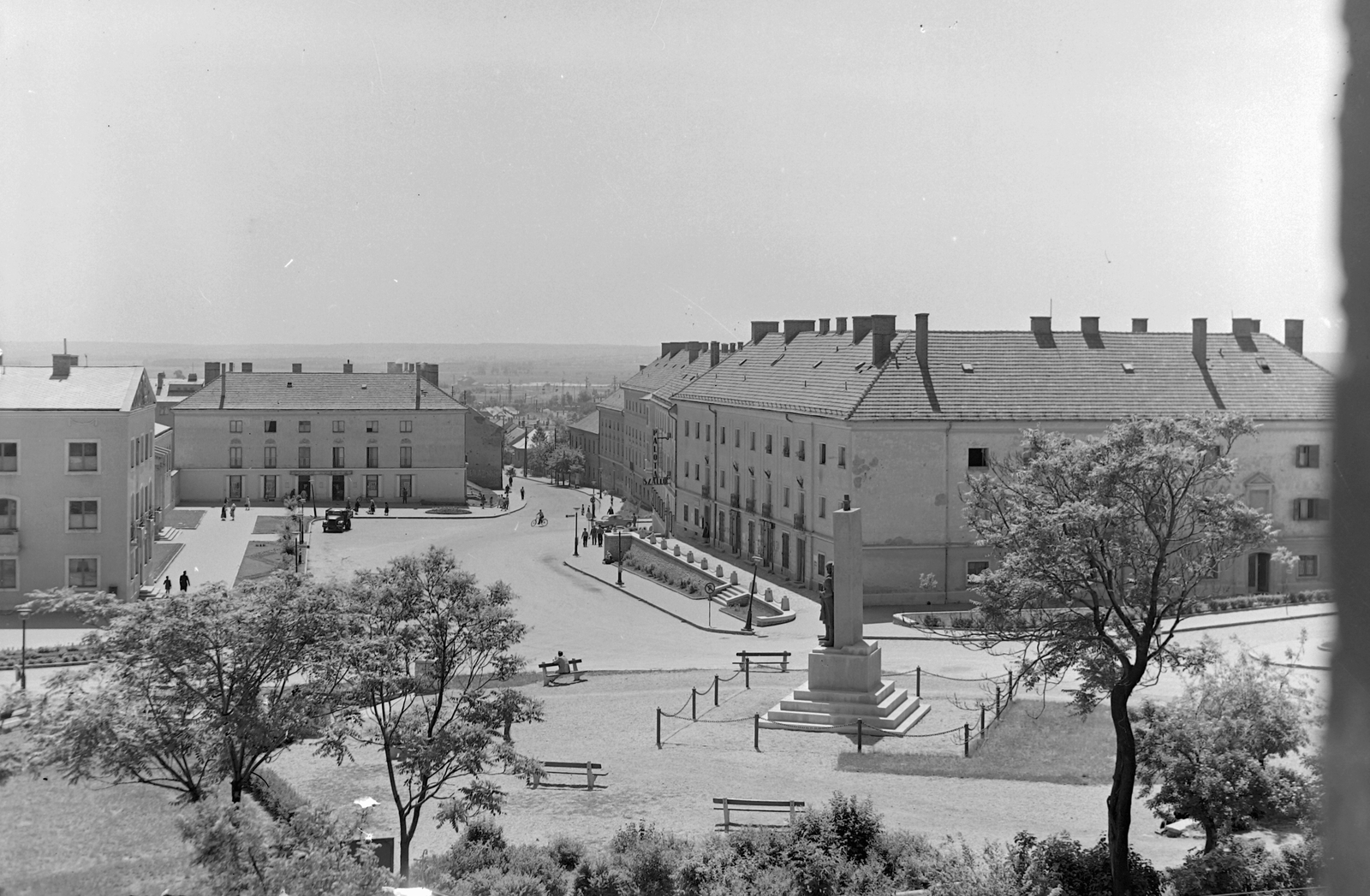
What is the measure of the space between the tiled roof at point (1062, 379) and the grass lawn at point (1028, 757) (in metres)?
19.1

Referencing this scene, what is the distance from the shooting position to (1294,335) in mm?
53219

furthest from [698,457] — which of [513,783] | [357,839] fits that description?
[357,839]

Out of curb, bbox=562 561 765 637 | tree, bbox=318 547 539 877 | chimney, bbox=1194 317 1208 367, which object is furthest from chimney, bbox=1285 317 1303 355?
tree, bbox=318 547 539 877

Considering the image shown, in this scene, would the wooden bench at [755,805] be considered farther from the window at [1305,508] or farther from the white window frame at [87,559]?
the window at [1305,508]

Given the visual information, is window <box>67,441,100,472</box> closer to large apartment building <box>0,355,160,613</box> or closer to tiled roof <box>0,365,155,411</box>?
large apartment building <box>0,355,160,613</box>

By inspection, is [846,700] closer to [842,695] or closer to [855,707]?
[842,695]

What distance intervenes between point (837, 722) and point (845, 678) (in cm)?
126

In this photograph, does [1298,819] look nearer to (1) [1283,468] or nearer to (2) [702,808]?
(2) [702,808]

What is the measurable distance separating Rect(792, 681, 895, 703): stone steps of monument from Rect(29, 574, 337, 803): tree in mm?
14205

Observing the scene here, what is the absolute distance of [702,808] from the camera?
70.4 feet

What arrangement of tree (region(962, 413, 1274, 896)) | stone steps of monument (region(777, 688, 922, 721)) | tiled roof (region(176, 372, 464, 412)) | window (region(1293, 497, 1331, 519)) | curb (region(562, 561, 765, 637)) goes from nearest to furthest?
tree (region(962, 413, 1274, 896))
stone steps of monument (region(777, 688, 922, 721))
curb (region(562, 561, 765, 637))
window (region(1293, 497, 1331, 519))
tiled roof (region(176, 372, 464, 412))

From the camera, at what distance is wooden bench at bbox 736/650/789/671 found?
1323 inches

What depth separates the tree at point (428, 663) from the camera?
16.9 metres

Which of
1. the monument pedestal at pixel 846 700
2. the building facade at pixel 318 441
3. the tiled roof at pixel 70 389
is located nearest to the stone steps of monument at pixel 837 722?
the monument pedestal at pixel 846 700
